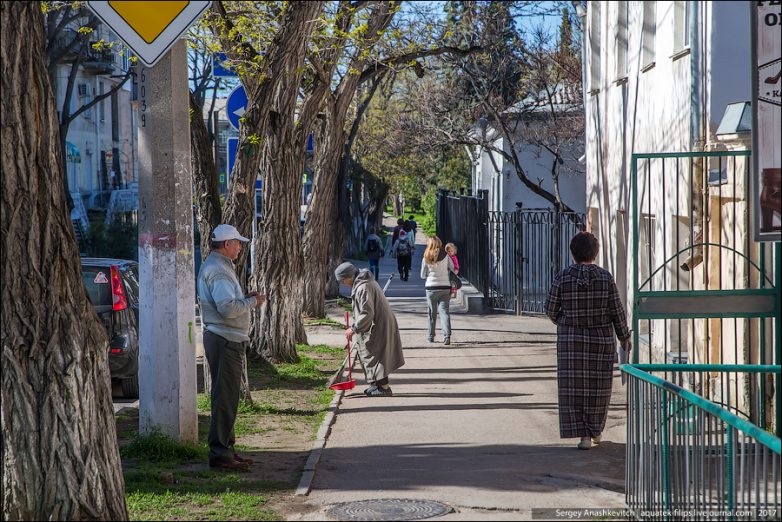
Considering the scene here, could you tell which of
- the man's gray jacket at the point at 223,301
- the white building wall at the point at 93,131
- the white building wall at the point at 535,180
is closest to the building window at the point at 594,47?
the man's gray jacket at the point at 223,301

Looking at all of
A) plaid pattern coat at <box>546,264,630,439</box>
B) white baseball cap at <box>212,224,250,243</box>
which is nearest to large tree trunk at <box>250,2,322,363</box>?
white baseball cap at <box>212,224,250,243</box>

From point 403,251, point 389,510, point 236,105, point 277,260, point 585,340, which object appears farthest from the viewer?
point 403,251

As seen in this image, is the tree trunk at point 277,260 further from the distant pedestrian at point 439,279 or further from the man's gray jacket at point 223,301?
the man's gray jacket at point 223,301

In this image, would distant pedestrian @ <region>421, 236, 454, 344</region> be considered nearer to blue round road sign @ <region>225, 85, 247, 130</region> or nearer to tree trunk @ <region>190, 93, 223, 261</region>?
blue round road sign @ <region>225, 85, 247, 130</region>

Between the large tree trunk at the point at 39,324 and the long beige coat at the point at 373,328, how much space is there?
20.4 ft

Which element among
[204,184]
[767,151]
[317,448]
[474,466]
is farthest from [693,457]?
[204,184]

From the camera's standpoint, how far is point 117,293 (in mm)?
11680

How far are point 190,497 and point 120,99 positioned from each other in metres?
48.6

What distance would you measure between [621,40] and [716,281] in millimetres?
5862

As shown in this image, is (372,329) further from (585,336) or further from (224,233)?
(224,233)

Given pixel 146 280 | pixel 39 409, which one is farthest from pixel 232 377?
pixel 39 409

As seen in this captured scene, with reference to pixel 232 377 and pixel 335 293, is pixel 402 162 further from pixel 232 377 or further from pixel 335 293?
pixel 232 377

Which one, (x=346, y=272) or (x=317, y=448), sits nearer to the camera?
(x=317, y=448)

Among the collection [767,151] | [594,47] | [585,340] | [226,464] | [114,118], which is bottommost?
[226,464]
